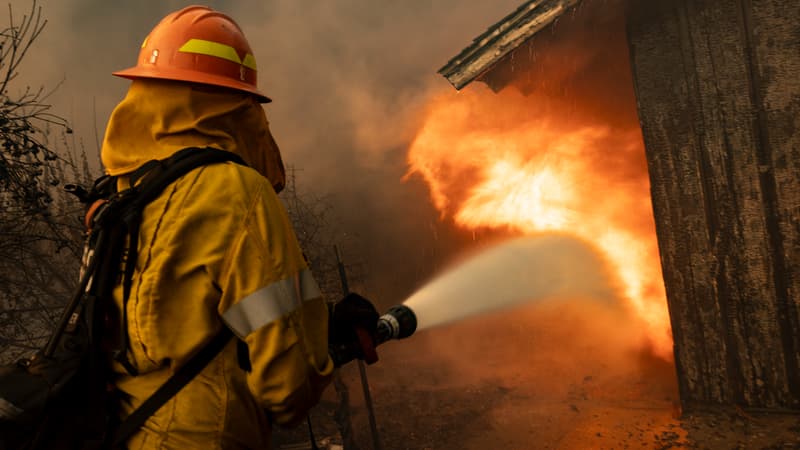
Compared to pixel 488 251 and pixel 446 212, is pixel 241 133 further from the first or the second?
pixel 446 212

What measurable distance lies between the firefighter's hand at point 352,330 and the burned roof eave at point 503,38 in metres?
2.98

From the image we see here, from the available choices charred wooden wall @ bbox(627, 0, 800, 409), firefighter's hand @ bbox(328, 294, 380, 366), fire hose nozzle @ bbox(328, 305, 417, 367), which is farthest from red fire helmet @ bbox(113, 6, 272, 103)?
charred wooden wall @ bbox(627, 0, 800, 409)

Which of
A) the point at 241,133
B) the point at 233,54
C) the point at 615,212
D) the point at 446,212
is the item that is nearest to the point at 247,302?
the point at 241,133

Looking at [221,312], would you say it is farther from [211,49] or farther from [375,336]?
[211,49]

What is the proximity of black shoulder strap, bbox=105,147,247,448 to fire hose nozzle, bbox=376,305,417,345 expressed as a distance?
790 mm

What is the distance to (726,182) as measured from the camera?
4.32 m

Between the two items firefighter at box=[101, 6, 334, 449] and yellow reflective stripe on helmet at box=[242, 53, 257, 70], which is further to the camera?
yellow reflective stripe on helmet at box=[242, 53, 257, 70]

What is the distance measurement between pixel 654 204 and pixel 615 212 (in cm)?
121

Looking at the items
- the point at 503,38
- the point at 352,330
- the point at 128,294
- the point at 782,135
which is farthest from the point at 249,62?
the point at 782,135

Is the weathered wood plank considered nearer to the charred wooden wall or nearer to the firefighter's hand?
the charred wooden wall

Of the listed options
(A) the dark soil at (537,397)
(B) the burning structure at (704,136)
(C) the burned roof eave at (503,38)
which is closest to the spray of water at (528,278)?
(A) the dark soil at (537,397)

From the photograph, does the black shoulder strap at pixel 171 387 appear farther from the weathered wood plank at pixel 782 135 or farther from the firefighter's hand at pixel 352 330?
the weathered wood plank at pixel 782 135

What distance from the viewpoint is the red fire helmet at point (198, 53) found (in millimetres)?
2008

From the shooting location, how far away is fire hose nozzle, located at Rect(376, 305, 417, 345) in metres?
2.34
